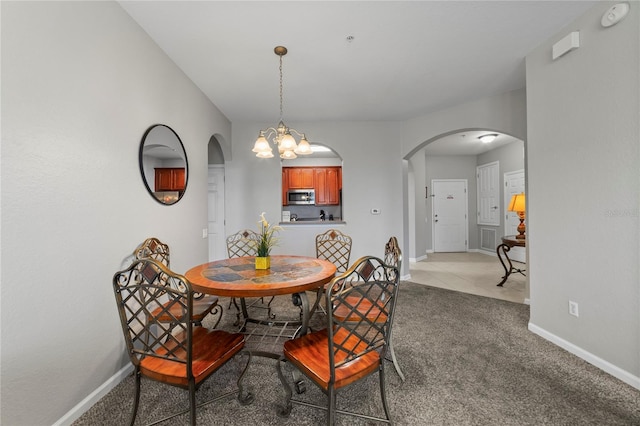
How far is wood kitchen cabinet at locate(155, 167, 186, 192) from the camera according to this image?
2.37 meters

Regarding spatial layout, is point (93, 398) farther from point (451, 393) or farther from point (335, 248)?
point (335, 248)

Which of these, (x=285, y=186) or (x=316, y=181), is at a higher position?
(x=316, y=181)

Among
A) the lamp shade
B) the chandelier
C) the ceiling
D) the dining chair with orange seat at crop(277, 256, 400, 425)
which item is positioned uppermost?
the ceiling

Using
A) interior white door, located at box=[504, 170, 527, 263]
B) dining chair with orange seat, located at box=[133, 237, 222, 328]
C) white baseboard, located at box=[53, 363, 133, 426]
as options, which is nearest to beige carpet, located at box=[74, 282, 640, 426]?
white baseboard, located at box=[53, 363, 133, 426]

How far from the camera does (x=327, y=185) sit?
718 centimetres

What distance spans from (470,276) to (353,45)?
14.2 feet

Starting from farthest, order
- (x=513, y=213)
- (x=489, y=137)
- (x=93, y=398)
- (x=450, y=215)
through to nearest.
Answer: (x=450, y=215) → (x=513, y=213) → (x=489, y=137) → (x=93, y=398)

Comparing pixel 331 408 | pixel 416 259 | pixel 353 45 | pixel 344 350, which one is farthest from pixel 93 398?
pixel 416 259

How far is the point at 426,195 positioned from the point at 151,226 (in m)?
6.78

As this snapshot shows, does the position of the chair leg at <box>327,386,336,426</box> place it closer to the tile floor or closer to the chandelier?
the chandelier

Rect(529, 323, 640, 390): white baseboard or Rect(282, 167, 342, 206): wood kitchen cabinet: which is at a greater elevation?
Rect(282, 167, 342, 206): wood kitchen cabinet

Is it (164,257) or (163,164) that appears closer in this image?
(164,257)

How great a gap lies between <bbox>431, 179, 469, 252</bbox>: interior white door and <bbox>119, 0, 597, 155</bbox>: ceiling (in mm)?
4087

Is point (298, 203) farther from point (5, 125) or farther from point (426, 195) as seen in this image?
point (5, 125)
